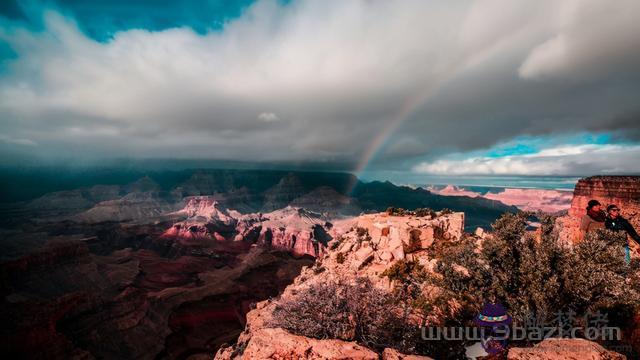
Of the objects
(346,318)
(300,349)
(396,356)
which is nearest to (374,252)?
(346,318)

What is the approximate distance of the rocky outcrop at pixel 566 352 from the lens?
8.58 m

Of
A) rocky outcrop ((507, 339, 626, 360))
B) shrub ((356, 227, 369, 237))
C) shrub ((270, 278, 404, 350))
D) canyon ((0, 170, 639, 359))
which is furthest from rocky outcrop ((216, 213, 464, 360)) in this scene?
rocky outcrop ((507, 339, 626, 360))

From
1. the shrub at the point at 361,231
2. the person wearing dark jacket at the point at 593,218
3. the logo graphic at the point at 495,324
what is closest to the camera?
the logo graphic at the point at 495,324

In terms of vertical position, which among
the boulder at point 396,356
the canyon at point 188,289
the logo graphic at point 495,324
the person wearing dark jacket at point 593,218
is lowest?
the canyon at point 188,289

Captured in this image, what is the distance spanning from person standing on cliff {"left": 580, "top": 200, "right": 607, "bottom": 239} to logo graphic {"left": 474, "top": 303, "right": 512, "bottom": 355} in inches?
899

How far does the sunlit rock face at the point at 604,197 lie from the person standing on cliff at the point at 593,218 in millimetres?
731

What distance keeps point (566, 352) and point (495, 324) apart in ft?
17.6

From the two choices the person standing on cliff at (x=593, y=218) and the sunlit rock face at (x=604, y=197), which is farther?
the person standing on cliff at (x=593, y=218)

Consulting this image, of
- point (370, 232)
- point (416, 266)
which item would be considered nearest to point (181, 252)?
point (370, 232)

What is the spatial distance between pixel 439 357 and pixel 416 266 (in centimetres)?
1427

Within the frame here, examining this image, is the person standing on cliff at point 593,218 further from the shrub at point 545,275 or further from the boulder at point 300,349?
the boulder at point 300,349

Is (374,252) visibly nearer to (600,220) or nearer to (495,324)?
(495,324)

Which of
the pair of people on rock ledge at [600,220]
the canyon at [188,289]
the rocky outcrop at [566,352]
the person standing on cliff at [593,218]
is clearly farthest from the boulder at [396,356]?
the person standing on cliff at [593,218]

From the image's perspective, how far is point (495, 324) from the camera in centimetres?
1386
